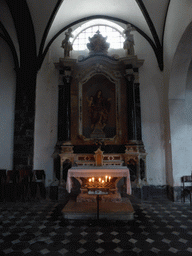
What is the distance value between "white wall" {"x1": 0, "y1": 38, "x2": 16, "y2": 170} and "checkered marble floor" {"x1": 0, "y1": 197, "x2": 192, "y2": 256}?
9.09ft

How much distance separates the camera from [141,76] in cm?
820

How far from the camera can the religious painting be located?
801cm

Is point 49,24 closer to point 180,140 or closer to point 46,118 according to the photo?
point 46,118

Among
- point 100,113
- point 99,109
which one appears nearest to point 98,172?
point 100,113

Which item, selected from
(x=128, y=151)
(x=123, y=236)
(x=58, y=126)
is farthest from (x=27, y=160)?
(x=123, y=236)

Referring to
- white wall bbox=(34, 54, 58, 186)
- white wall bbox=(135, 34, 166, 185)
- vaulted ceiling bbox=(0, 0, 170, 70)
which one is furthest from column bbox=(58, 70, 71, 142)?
white wall bbox=(135, 34, 166, 185)

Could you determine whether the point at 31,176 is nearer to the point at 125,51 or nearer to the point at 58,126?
the point at 58,126

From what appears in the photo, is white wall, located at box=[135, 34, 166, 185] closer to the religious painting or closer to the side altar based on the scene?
the side altar

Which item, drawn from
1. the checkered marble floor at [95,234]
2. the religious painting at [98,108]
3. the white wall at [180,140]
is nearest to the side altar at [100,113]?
the religious painting at [98,108]

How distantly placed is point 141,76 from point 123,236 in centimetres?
614

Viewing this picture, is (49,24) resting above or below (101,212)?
above

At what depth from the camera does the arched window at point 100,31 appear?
8961 millimetres

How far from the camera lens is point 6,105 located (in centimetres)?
830

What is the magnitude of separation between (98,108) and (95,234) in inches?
196
